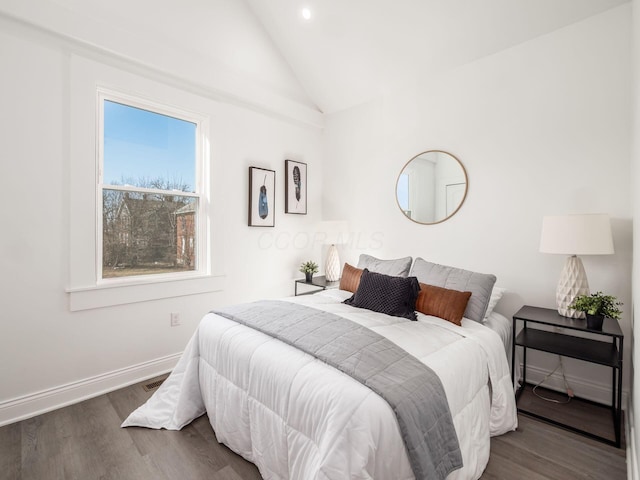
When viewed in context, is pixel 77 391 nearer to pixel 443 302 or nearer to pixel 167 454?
pixel 167 454

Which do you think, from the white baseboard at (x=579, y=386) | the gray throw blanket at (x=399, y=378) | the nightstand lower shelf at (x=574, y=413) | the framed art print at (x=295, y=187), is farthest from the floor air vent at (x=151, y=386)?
the white baseboard at (x=579, y=386)

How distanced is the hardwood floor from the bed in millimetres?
82

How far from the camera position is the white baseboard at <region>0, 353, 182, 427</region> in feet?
7.14

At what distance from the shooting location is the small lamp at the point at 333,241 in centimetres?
372

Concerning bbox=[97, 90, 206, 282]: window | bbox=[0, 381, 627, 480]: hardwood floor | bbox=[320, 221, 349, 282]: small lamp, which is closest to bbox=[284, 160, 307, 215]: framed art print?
bbox=[320, 221, 349, 282]: small lamp

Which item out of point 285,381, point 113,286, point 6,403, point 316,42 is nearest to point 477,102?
point 316,42

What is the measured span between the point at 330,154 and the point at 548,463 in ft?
11.6

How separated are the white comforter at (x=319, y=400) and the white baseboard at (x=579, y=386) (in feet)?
2.59

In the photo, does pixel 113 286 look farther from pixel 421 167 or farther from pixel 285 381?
pixel 421 167

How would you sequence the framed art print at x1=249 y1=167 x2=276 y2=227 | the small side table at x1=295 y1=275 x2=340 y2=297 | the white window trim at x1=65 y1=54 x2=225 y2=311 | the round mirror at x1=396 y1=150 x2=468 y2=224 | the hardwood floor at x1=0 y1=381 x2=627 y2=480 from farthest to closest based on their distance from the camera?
the small side table at x1=295 y1=275 x2=340 y2=297
the framed art print at x1=249 y1=167 x2=276 y2=227
the round mirror at x1=396 y1=150 x2=468 y2=224
the white window trim at x1=65 y1=54 x2=225 y2=311
the hardwood floor at x1=0 y1=381 x2=627 y2=480

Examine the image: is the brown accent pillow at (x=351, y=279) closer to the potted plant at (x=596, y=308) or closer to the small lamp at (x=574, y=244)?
the small lamp at (x=574, y=244)

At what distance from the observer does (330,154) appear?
425 cm

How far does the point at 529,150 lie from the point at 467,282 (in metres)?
1.18

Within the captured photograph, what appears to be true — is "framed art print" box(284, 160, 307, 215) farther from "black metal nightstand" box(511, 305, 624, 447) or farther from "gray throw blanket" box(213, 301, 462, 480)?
"black metal nightstand" box(511, 305, 624, 447)
